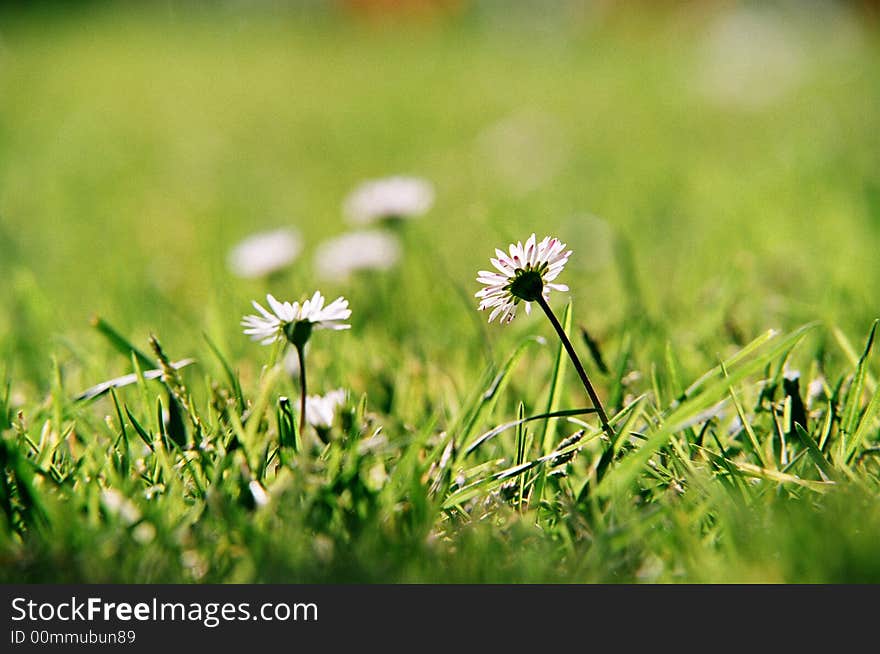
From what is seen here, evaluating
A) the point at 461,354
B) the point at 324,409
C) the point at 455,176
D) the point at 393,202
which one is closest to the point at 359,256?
the point at 393,202

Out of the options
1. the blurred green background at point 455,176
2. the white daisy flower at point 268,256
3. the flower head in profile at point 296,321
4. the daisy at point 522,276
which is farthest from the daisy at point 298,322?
the white daisy flower at point 268,256

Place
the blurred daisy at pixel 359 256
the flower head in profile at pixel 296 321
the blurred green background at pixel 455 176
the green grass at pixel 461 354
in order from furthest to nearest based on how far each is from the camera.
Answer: the blurred daisy at pixel 359 256 → the blurred green background at pixel 455 176 → the flower head in profile at pixel 296 321 → the green grass at pixel 461 354

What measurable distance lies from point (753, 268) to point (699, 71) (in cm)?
353

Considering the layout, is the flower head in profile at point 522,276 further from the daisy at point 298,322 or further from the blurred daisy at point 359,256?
the blurred daisy at point 359,256

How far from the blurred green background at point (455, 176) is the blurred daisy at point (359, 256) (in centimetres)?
5

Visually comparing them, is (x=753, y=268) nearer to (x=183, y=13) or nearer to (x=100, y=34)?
(x=100, y=34)

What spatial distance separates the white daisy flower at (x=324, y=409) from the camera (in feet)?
2.95

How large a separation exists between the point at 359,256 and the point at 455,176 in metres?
1.30

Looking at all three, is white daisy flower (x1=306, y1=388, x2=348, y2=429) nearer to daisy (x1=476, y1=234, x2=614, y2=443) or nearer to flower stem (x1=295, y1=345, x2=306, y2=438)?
flower stem (x1=295, y1=345, x2=306, y2=438)

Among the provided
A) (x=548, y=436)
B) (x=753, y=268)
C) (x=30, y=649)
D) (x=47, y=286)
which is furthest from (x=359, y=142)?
(x=30, y=649)

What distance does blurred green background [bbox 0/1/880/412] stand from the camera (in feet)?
4.74

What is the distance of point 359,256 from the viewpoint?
5.18ft

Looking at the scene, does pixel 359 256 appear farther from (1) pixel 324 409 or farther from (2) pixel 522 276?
(2) pixel 522 276

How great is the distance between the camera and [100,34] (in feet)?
24.4
